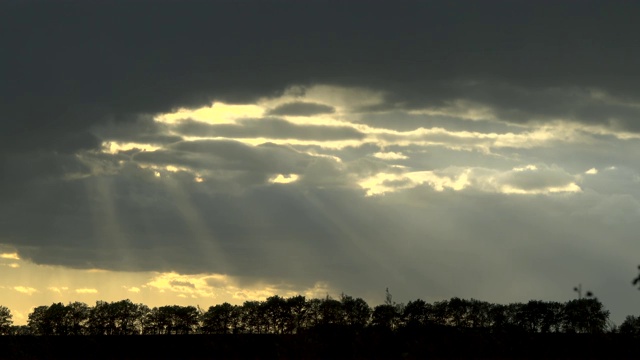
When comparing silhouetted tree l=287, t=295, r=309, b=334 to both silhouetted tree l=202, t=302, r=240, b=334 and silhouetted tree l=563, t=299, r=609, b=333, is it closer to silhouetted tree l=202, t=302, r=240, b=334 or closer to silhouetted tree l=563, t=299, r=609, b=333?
silhouetted tree l=202, t=302, r=240, b=334

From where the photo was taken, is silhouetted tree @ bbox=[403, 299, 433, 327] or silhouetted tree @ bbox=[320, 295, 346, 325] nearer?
silhouetted tree @ bbox=[320, 295, 346, 325]

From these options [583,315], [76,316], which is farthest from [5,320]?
[583,315]

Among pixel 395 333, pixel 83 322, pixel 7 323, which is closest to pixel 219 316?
pixel 83 322

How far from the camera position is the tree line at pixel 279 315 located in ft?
531

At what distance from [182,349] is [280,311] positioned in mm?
98689

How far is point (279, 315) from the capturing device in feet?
577

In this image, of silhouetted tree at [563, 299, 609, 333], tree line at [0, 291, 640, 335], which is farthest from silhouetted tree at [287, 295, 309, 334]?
silhouetted tree at [563, 299, 609, 333]

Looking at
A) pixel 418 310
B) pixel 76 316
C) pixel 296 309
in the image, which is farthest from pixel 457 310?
pixel 76 316

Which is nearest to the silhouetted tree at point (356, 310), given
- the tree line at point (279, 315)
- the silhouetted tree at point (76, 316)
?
the tree line at point (279, 315)

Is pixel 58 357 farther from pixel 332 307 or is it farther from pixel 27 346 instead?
pixel 332 307

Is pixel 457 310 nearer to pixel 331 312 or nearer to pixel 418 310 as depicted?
pixel 418 310

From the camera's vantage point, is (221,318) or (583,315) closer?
(583,315)

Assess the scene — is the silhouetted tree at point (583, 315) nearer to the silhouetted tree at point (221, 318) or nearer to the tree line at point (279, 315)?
the tree line at point (279, 315)

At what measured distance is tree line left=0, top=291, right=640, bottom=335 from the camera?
16188cm
